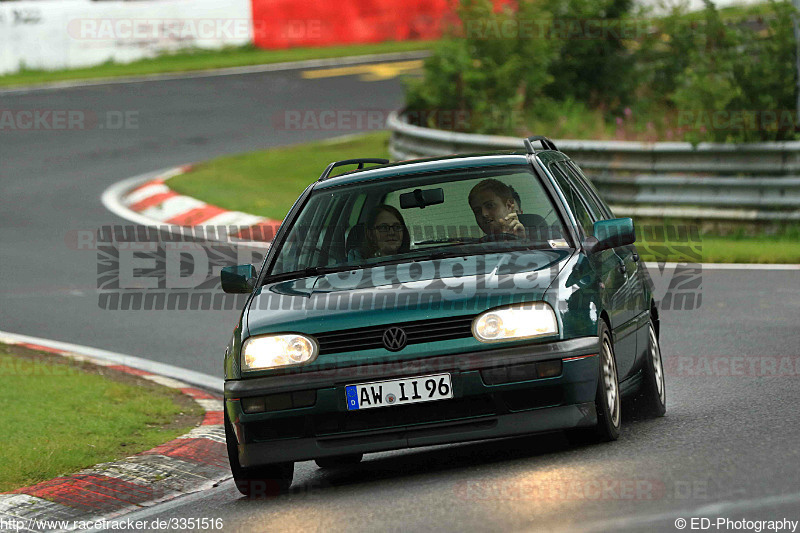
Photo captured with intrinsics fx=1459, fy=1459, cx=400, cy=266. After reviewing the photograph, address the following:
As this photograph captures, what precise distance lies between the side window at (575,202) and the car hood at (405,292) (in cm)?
53

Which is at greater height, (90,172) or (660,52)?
(660,52)

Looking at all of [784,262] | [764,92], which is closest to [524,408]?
[784,262]

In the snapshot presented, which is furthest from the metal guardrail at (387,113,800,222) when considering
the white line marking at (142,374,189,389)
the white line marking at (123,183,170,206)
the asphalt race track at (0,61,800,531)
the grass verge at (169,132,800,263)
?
the white line marking at (142,374,189,389)

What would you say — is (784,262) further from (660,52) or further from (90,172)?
(90,172)

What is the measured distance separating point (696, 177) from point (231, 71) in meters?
21.3

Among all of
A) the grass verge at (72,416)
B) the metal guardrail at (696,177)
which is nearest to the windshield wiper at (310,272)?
the grass verge at (72,416)

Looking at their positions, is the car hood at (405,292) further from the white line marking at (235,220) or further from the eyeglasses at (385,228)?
the white line marking at (235,220)

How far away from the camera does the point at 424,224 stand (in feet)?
26.5

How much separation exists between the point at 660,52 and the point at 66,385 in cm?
1336

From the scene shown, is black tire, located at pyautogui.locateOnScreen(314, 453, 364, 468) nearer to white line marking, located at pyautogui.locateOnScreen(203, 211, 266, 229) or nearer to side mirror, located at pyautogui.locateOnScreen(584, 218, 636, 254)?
side mirror, located at pyautogui.locateOnScreen(584, 218, 636, 254)

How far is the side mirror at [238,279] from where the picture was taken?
784cm

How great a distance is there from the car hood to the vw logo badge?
0.15ft

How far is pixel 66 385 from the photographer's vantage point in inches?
407

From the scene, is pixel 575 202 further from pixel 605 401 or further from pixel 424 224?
pixel 605 401
